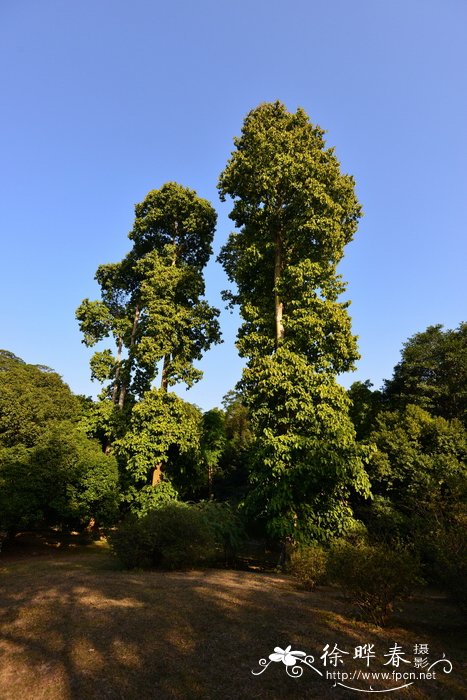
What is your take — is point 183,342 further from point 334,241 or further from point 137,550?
point 137,550

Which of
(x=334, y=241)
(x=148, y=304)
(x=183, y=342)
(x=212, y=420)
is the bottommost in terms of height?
(x=212, y=420)

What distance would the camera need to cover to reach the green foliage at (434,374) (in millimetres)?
26203

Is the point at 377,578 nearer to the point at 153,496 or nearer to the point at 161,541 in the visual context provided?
the point at 161,541

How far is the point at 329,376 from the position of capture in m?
15.6

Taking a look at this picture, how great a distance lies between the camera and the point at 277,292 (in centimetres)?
1697

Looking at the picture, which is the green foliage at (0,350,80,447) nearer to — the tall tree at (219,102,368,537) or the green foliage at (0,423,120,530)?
the green foliage at (0,423,120,530)

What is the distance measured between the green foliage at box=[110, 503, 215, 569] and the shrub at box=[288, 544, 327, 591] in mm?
3392

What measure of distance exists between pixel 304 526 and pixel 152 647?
9.06 m

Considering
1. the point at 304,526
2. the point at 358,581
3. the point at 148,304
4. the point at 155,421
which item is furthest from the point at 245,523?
the point at 148,304

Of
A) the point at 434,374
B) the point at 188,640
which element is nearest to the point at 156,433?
the point at 188,640

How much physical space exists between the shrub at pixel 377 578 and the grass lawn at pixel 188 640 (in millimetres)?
346

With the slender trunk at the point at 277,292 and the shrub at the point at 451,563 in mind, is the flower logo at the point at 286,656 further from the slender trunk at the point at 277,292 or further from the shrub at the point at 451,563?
the slender trunk at the point at 277,292

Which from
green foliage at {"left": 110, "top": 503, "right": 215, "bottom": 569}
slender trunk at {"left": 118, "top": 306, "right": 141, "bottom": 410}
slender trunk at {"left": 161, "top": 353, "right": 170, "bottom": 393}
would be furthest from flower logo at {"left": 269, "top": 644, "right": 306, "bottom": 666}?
slender trunk at {"left": 118, "top": 306, "right": 141, "bottom": 410}

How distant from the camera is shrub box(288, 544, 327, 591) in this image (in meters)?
10.9
